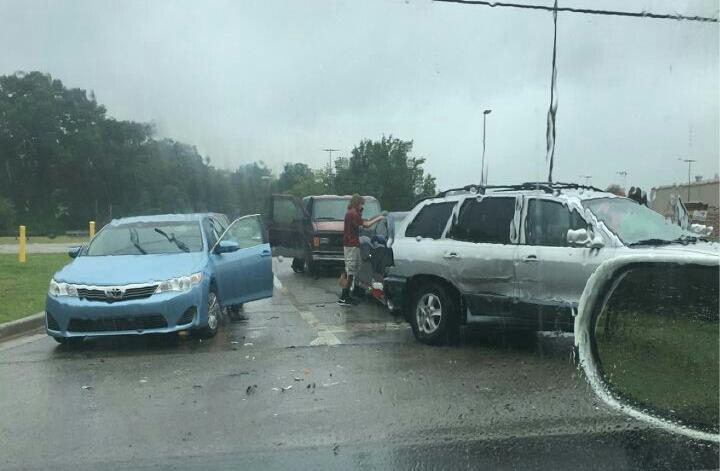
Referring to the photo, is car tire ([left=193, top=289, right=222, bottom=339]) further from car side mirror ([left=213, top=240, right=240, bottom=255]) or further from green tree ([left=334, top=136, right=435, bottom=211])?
green tree ([left=334, top=136, right=435, bottom=211])

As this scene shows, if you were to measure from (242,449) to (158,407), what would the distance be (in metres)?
1.34

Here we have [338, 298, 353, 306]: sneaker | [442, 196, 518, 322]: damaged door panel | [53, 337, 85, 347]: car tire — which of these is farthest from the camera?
[338, 298, 353, 306]: sneaker

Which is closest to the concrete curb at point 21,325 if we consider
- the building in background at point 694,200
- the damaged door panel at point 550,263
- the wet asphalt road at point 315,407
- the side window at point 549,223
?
the wet asphalt road at point 315,407

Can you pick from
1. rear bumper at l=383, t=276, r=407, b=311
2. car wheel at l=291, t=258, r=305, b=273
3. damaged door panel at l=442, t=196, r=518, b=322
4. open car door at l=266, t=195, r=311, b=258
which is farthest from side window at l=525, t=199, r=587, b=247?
car wheel at l=291, t=258, r=305, b=273

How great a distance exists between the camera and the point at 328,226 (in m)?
16.4

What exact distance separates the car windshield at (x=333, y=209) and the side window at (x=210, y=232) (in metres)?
6.57

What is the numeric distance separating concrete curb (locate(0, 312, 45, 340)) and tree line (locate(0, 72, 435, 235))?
8.53 ft

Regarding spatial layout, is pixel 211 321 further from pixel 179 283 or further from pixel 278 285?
pixel 278 285

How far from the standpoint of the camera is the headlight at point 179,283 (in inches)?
308

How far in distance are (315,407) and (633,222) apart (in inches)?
146

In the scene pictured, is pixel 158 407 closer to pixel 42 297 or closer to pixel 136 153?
pixel 42 297

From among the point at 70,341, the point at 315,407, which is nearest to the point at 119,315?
the point at 70,341

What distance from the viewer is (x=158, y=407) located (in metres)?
5.56

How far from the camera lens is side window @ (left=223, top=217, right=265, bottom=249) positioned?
9.86 m
